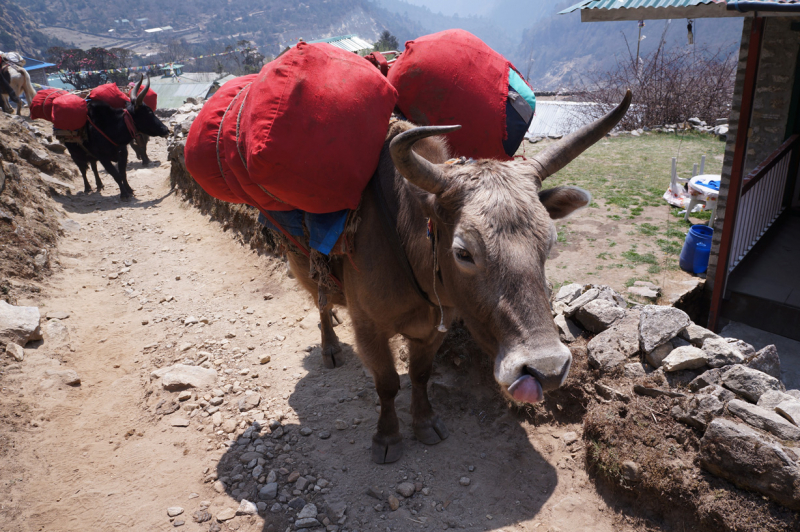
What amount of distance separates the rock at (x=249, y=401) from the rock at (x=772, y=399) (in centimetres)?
356

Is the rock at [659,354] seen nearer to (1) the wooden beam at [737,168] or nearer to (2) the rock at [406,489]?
(2) the rock at [406,489]

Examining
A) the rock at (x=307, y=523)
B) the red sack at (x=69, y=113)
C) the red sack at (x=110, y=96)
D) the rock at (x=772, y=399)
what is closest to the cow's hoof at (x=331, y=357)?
the rock at (x=307, y=523)

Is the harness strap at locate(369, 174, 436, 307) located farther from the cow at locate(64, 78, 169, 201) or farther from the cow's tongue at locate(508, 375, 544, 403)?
the cow at locate(64, 78, 169, 201)

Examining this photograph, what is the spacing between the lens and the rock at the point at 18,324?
4188mm

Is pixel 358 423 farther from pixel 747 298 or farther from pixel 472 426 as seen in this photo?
pixel 747 298

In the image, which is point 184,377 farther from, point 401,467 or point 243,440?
point 401,467

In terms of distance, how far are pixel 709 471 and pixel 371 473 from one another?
6.73 feet

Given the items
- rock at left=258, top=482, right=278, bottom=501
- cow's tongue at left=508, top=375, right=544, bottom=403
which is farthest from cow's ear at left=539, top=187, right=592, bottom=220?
rock at left=258, top=482, right=278, bottom=501

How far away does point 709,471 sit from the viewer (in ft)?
8.85

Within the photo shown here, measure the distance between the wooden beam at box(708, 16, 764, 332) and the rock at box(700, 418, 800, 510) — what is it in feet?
9.97

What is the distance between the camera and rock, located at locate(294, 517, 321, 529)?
2824mm

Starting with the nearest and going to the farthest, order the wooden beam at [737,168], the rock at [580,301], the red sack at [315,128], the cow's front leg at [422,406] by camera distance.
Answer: the red sack at [315,128]
the cow's front leg at [422,406]
the rock at [580,301]
the wooden beam at [737,168]

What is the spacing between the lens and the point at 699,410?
2.86 m

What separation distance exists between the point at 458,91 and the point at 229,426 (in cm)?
295
